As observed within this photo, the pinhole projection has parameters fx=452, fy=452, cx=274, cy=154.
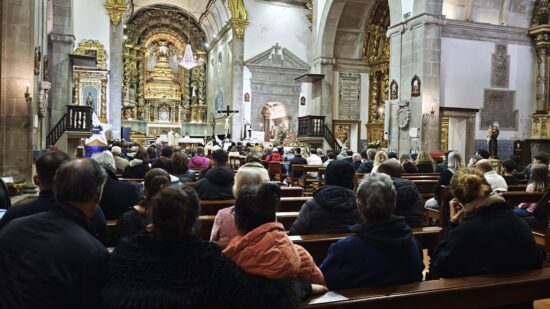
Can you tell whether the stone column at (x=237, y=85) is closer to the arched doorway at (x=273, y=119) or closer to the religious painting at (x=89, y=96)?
the arched doorway at (x=273, y=119)

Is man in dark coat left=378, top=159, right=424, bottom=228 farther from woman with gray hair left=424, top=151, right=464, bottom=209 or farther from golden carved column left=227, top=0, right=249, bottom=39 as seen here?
golden carved column left=227, top=0, right=249, bottom=39

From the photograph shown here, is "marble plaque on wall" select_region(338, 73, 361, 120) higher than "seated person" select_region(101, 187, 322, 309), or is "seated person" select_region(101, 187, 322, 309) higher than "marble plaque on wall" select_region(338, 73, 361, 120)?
"marble plaque on wall" select_region(338, 73, 361, 120)

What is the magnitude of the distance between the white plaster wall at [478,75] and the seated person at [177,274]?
1308cm

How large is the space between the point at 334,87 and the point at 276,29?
5.88 meters

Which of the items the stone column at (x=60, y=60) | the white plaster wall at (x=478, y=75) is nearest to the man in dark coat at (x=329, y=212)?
the white plaster wall at (x=478, y=75)

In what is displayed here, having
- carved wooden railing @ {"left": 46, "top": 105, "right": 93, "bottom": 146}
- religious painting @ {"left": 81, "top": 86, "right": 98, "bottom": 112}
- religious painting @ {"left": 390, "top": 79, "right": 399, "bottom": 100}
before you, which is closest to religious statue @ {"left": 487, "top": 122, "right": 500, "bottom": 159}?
religious painting @ {"left": 390, "top": 79, "right": 399, "bottom": 100}

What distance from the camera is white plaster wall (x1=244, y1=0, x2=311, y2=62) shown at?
923 inches

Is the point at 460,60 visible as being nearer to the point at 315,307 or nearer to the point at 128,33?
the point at 315,307

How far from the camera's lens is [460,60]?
13.9m

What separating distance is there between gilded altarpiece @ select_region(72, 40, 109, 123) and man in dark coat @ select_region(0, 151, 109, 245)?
700 inches

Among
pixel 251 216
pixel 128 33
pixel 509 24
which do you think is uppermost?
pixel 128 33

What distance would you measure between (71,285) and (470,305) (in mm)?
1814

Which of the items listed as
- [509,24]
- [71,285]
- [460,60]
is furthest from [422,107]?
[71,285]

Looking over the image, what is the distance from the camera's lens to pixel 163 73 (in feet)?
104
